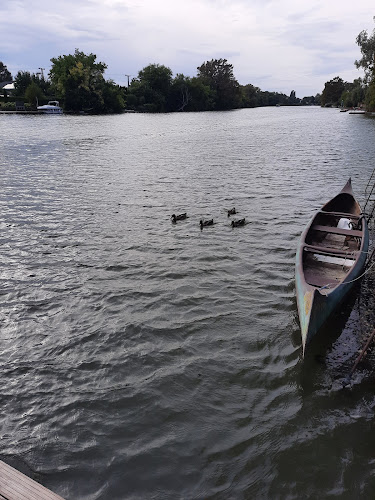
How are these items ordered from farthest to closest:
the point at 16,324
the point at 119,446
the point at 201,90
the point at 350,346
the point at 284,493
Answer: the point at 201,90
the point at 16,324
the point at 350,346
the point at 119,446
the point at 284,493

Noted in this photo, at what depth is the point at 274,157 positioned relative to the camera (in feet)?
110

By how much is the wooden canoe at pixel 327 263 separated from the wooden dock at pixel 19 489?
4.72 m

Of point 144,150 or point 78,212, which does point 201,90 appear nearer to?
point 144,150

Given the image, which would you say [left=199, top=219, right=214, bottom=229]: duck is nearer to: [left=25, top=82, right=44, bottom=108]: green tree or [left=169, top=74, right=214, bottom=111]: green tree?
[left=25, top=82, right=44, bottom=108]: green tree

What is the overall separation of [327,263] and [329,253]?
343mm

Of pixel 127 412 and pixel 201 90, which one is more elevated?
pixel 201 90

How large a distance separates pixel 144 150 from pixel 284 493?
119 ft

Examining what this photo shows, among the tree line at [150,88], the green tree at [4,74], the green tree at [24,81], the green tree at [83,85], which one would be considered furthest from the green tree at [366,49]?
the green tree at [4,74]

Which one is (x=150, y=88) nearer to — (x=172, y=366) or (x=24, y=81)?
(x=24, y=81)

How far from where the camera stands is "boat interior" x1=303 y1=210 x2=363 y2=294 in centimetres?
923

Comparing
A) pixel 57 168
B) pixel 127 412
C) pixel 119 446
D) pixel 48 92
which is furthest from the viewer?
pixel 48 92

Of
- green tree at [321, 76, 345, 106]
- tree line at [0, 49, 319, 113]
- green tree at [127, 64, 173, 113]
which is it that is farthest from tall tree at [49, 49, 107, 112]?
green tree at [321, 76, 345, 106]

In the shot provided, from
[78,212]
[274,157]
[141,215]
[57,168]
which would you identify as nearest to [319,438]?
[141,215]

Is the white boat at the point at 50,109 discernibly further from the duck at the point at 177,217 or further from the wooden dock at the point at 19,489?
the wooden dock at the point at 19,489
